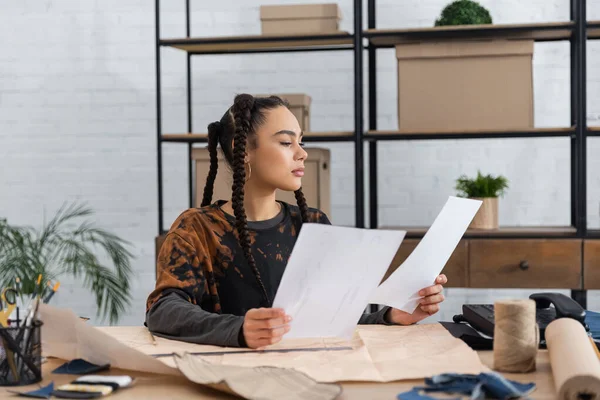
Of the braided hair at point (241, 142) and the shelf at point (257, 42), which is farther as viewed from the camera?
the shelf at point (257, 42)

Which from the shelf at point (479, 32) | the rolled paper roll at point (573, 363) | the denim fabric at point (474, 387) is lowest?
the denim fabric at point (474, 387)

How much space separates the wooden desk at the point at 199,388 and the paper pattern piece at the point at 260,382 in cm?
2

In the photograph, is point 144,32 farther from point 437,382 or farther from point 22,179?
point 437,382

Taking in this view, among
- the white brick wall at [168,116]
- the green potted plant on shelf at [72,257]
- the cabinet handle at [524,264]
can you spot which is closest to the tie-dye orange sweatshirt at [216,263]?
the cabinet handle at [524,264]

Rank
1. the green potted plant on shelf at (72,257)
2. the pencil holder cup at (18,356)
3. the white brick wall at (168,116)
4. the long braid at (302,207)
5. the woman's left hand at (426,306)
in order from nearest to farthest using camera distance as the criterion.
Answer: the pencil holder cup at (18,356)
the woman's left hand at (426,306)
the long braid at (302,207)
the green potted plant on shelf at (72,257)
the white brick wall at (168,116)

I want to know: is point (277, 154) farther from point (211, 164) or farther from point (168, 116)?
point (168, 116)

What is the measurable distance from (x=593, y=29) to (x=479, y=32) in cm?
42

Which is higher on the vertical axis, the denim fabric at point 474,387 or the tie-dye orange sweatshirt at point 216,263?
the tie-dye orange sweatshirt at point 216,263

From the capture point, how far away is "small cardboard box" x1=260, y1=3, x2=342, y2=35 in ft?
10.1

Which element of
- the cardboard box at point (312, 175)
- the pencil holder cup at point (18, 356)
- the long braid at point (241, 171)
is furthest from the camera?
the cardboard box at point (312, 175)

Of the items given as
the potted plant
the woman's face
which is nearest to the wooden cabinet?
the potted plant

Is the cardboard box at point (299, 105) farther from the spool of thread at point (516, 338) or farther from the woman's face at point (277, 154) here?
the spool of thread at point (516, 338)

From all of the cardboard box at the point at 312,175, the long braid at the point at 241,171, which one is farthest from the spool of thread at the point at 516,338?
the cardboard box at the point at 312,175

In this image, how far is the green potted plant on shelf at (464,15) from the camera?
2.98 meters
